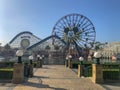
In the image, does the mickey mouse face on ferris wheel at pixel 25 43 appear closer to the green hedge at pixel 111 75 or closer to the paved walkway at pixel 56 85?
the paved walkway at pixel 56 85

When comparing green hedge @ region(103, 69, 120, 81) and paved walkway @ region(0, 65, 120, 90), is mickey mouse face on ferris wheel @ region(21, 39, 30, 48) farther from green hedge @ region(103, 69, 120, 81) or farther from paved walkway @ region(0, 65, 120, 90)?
green hedge @ region(103, 69, 120, 81)

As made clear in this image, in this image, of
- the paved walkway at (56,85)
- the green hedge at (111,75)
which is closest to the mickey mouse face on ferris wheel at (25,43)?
the paved walkway at (56,85)

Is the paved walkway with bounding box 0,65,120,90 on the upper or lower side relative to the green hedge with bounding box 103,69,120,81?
lower

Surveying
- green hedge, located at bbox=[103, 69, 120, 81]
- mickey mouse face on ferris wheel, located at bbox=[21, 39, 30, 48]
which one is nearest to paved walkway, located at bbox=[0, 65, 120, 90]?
green hedge, located at bbox=[103, 69, 120, 81]

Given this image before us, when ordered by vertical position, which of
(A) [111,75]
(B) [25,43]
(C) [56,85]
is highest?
(B) [25,43]

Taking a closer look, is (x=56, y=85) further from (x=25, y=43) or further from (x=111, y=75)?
(x=25, y=43)

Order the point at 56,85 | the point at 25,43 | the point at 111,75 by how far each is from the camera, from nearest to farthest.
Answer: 1. the point at 56,85
2. the point at 111,75
3. the point at 25,43

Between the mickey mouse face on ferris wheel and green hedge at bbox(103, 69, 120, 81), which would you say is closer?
green hedge at bbox(103, 69, 120, 81)

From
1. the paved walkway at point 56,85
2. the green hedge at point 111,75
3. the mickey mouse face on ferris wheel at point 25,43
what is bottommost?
the paved walkway at point 56,85

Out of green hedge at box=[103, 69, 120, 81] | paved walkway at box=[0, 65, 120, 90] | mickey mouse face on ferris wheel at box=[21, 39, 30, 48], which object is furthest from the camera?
mickey mouse face on ferris wheel at box=[21, 39, 30, 48]

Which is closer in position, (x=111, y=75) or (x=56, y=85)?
(x=56, y=85)

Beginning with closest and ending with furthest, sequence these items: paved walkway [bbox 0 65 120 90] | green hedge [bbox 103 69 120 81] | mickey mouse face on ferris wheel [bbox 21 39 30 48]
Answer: paved walkway [bbox 0 65 120 90] < green hedge [bbox 103 69 120 81] < mickey mouse face on ferris wheel [bbox 21 39 30 48]

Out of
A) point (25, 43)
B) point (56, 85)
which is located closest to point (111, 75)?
point (56, 85)

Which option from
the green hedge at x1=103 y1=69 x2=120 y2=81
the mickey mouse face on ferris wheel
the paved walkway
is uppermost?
the mickey mouse face on ferris wheel
